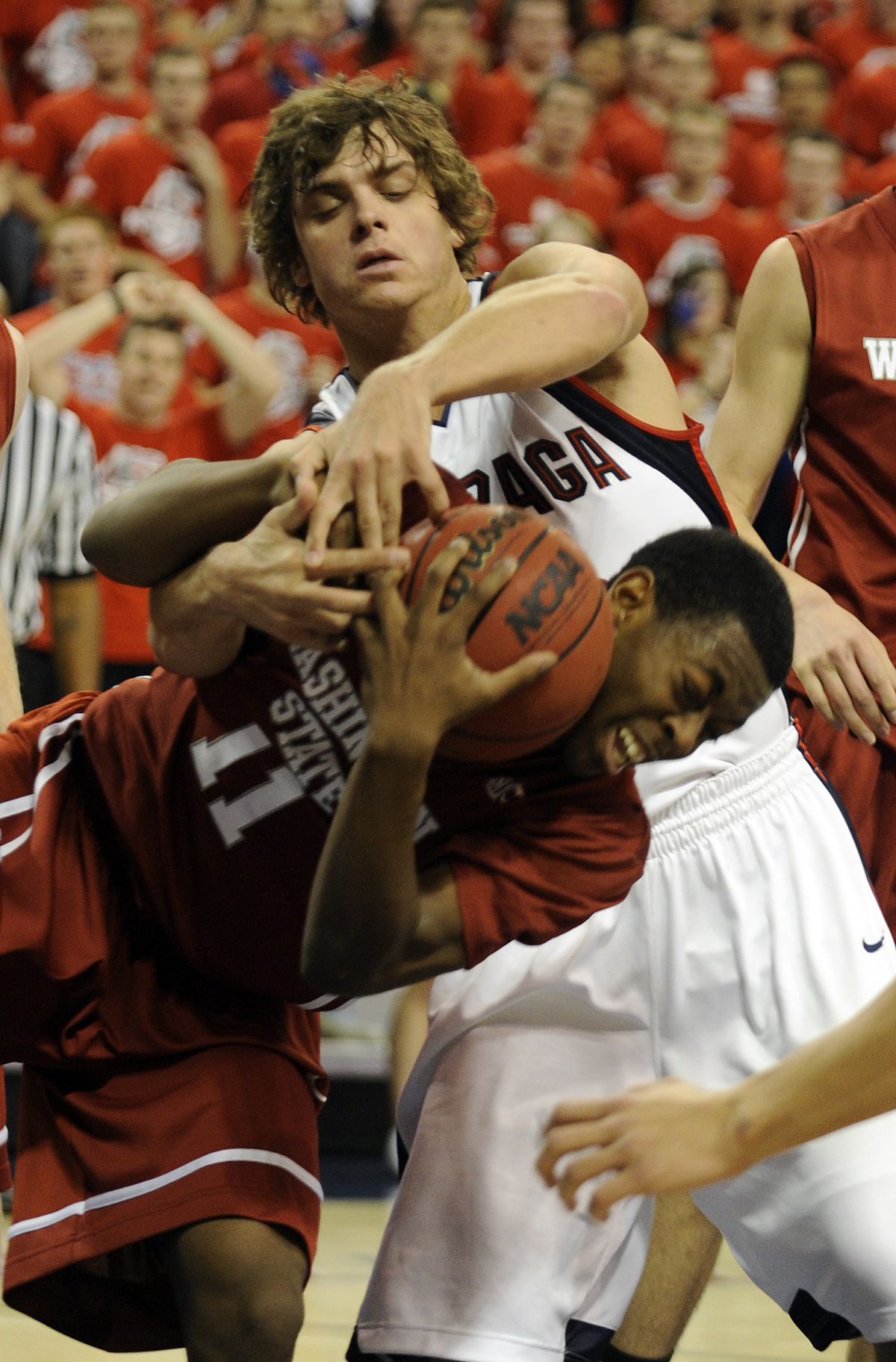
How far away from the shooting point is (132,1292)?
2.48 metres

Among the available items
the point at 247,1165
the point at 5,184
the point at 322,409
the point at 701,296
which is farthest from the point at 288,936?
the point at 5,184

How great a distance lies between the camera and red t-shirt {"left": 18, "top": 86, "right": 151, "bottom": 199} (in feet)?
26.8

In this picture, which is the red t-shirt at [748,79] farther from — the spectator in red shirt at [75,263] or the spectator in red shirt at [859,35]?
the spectator in red shirt at [75,263]

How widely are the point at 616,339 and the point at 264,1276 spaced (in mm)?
1238

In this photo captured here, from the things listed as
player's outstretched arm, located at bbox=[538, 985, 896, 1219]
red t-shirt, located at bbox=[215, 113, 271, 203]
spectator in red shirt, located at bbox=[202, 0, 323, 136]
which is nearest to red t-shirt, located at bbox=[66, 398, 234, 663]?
red t-shirt, located at bbox=[215, 113, 271, 203]

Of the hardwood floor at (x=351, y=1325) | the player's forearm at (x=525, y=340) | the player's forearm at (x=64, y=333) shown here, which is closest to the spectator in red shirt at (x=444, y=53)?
the player's forearm at (x=64, y=333)

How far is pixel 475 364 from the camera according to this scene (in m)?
2.07

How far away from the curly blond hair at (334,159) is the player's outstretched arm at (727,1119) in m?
1.40

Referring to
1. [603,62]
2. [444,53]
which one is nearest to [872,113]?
[603,62]

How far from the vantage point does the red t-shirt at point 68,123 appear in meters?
8.16

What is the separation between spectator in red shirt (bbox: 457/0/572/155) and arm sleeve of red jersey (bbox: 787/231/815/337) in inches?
249

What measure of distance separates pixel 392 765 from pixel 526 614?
201 millimetres

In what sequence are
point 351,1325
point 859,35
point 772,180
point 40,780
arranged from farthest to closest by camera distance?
point 859,35, point 772,180, point 351,1325, point 40,780

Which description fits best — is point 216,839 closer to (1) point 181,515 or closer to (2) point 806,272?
(1) point 181,515
